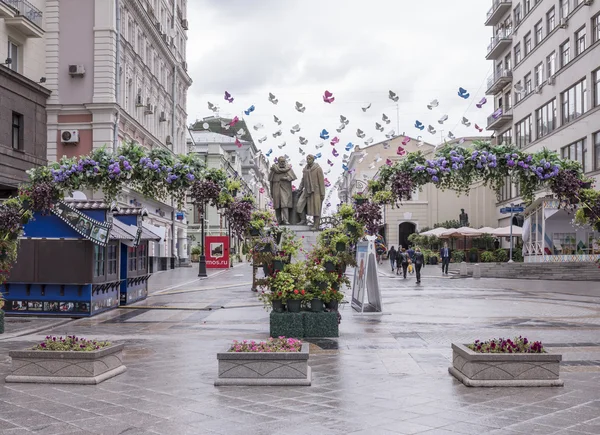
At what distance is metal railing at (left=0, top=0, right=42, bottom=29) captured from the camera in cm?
2717

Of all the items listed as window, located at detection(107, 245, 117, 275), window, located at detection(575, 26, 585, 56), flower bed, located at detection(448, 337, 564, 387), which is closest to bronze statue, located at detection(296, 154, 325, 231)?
window, located at detection(107, 245, 117, 275)

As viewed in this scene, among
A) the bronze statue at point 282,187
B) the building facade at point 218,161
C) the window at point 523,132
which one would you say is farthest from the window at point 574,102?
the bronze statue at point 282,187

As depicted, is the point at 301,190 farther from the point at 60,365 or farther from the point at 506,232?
the point at 506,232

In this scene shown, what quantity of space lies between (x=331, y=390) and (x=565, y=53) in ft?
115

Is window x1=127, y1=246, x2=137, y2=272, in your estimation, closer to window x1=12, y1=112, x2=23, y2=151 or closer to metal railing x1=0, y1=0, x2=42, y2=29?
window x1=12, y1=112, x2=23, y2=151

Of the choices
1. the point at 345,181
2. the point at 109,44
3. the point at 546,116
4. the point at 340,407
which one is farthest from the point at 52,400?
the point at 345,181

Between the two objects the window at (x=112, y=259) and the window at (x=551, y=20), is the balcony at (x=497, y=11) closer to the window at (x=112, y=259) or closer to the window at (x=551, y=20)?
the window at (x=551, y=20)

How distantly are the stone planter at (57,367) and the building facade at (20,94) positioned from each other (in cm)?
1785

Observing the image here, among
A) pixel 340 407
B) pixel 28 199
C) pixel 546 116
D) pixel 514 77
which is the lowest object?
pixel 340 407

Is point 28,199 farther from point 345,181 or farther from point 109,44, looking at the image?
point 345,181

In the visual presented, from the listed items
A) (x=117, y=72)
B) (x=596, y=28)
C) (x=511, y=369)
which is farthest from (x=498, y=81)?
(x=511, y=369)

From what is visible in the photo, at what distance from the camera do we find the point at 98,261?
17656 mm

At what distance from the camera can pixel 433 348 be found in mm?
11703

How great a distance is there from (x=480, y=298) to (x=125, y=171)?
1352 centimetres
